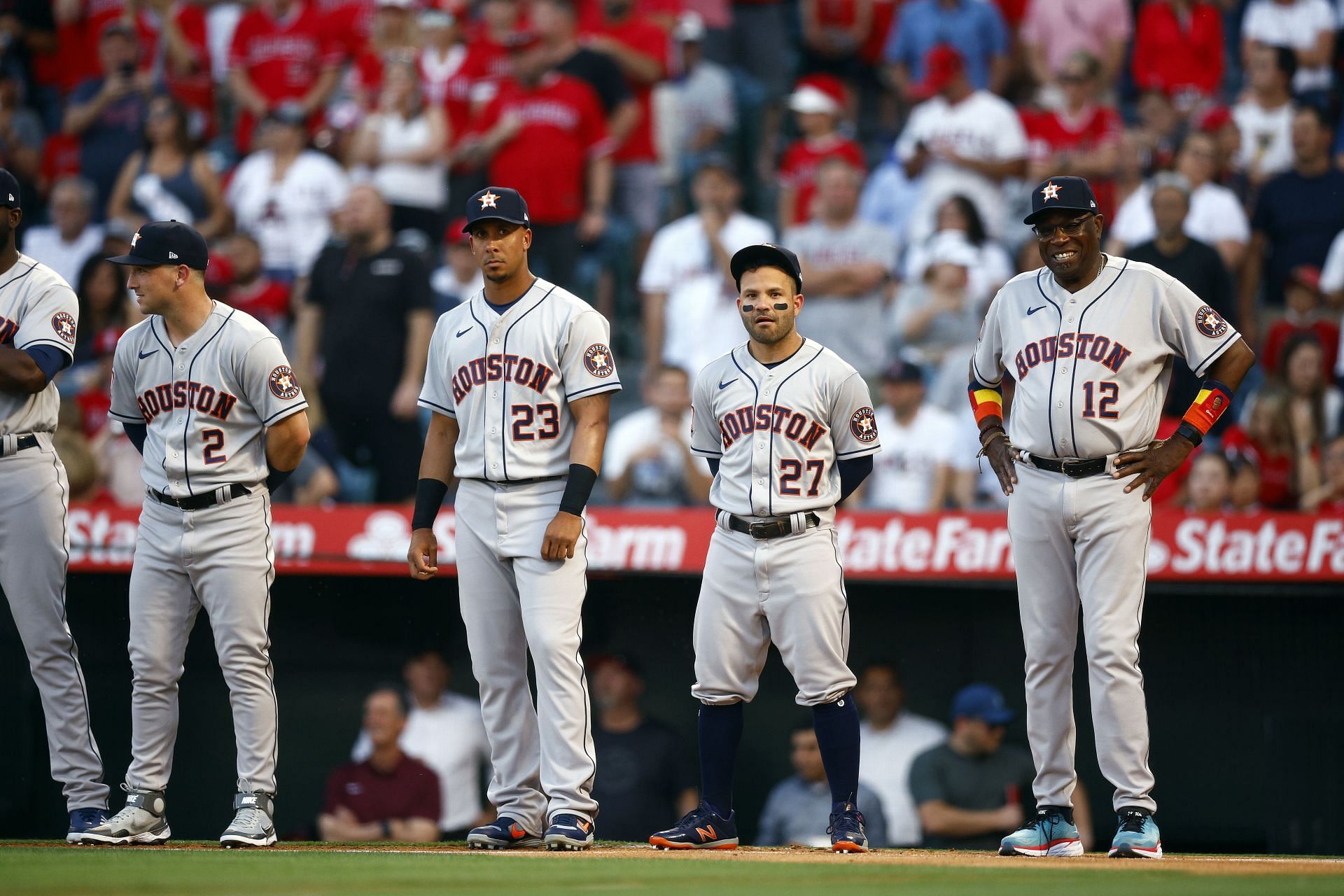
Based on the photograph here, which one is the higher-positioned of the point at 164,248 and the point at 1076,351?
the point at 164,248

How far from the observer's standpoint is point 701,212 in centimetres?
951

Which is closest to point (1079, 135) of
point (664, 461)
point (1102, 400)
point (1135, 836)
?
point (664, 461)

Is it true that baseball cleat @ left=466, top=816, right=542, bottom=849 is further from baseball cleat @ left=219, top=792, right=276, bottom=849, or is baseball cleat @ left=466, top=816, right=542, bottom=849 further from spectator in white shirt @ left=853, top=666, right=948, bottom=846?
spectator in white shirt @ left=853, top=666, right=948, bottom=846

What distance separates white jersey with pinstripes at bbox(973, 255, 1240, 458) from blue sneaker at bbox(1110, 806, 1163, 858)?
1068mm

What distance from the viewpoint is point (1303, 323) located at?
29.1ft

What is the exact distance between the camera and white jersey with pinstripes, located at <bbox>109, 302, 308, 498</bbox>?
5227mm

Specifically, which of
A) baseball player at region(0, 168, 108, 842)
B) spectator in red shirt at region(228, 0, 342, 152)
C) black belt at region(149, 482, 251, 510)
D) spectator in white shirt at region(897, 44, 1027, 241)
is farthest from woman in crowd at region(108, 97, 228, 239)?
black belt at region(149, 482, 251, 510)

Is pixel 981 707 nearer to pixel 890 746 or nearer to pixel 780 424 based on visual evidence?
pixel 890 746

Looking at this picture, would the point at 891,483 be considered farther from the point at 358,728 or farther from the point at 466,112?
the point at 466,112

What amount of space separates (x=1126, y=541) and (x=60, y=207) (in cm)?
756

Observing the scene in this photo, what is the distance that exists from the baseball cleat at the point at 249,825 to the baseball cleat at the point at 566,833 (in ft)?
2.97

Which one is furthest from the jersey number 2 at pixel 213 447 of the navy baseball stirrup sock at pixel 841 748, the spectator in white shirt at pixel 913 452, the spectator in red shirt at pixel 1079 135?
the spectator in red shirt at pixel 1079 135

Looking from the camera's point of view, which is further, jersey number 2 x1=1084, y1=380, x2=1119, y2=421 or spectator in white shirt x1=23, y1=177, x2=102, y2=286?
spectator in white shirt x1=23, y1=177, x2=102, y2=286

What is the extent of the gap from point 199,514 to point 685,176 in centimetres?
590
